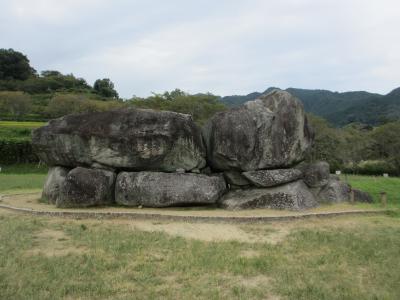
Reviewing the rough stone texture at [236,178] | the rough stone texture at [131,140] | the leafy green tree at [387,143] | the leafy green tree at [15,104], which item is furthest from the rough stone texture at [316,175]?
the leafy green tree at [15,104]

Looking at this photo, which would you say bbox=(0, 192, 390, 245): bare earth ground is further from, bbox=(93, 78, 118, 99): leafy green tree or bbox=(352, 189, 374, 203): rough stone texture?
bbox=(93, 78, 118, 99): leafy green tree

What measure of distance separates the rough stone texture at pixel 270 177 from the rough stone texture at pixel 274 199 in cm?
21

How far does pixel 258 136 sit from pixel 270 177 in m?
1.33

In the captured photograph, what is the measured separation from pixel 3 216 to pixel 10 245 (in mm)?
3774

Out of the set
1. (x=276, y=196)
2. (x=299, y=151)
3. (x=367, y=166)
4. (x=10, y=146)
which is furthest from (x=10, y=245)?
(x=367, y=166)

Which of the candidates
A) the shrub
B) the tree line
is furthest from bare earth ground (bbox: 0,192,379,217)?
the tree line

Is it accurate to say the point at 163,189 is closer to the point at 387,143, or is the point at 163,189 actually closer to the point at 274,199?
the point at 274,199

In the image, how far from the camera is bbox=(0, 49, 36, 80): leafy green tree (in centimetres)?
7812

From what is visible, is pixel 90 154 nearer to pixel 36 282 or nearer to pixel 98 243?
pixel 98 243

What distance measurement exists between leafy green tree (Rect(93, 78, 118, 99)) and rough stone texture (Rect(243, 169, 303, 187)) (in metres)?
67.9

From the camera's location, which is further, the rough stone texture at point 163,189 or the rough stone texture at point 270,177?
the rough stone texture at point 270,177

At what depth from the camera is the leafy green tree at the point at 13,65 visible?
256ft

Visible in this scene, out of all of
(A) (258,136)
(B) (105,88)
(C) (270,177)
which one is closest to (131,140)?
(A) (258,136)

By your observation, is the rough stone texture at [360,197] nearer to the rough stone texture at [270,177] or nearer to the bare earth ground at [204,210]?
the bare earth ground at [204,210]
